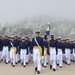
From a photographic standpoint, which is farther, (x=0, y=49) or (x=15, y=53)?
(x=0, y=49)

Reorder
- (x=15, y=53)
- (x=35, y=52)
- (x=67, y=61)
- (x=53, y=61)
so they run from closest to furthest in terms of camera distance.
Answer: (x=35, y=52) < (x=53, y=61) < (x=15, y=53) < (x=67, y=61)

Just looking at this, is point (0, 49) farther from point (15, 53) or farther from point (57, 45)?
point (57, 45)

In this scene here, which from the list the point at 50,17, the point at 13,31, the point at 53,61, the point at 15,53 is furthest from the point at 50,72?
the point at 50,17

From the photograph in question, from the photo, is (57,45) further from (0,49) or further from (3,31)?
(3,31)

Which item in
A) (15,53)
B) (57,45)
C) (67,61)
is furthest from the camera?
(67,61)

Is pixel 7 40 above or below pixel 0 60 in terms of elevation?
above

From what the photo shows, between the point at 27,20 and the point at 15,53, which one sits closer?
the point at 15,53

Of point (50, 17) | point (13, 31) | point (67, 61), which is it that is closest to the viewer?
point (67, 61)

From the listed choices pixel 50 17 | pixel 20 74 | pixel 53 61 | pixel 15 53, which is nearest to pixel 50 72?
pixel 53 61

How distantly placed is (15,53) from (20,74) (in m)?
2.96

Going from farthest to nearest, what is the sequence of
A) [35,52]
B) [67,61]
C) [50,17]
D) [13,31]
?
[50,17] → [13,31] → [67,61] → [35,52]

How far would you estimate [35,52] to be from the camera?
11.1 metres

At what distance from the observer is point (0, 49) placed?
15.3 metres

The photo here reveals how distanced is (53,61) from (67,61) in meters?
3.18
